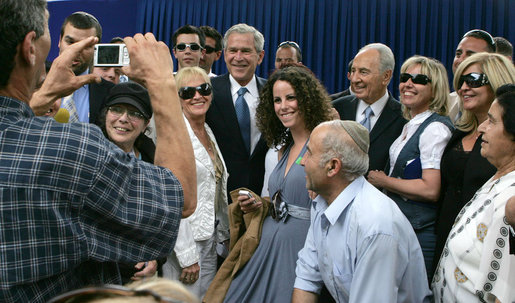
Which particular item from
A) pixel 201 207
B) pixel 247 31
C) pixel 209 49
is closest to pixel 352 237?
pixel 201 207

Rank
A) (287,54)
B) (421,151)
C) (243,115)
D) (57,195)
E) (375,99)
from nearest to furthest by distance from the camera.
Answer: (57,195) → (421,151) → (375,99) → (243,115) → (287,54)

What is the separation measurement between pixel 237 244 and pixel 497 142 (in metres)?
1.30

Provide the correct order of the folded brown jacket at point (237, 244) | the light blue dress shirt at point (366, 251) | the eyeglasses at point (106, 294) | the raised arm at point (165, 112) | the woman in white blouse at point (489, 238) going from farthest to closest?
the folded brown jacket at point (237, 244)
the light blue dress shirt at point (366, 251)
the woman in white blouse at point (489, 238)
the raised arm at point (165, 112)
the eyeglasses at point (106, 294)

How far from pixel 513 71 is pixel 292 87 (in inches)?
42.6

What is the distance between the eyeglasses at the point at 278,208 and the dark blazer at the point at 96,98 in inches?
40.0

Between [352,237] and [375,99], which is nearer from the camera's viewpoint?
[352,237]

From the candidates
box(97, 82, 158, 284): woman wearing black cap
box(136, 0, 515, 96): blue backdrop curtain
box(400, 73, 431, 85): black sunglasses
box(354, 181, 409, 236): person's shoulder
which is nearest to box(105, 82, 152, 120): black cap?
box(97, 82, 158, 284): woman wearing black cap

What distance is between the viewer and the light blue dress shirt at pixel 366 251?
6.56 feet

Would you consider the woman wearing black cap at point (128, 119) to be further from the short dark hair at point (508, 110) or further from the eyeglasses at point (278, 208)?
the short dark hair at point (508, 110)

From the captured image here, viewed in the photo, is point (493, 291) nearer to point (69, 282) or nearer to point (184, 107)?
point (69, 282)

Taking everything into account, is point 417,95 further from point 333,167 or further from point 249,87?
point 249,87

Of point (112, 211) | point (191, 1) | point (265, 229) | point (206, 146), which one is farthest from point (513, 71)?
point (191, 1)

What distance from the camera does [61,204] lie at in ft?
3.07

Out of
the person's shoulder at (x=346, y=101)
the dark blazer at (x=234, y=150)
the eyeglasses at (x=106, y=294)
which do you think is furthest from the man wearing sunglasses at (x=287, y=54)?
the eyeglasses at (x=106, y=294)
